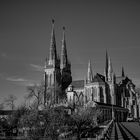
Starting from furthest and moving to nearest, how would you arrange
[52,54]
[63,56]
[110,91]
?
[63,56]
[52,54]
[110,91]

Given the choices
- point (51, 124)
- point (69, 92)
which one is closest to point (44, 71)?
Result: point (69, 92)

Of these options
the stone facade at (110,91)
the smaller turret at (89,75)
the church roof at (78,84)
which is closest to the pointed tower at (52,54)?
the church roof at (78,84)

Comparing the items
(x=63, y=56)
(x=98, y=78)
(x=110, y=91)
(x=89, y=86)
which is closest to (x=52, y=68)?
(x=63, y=56)

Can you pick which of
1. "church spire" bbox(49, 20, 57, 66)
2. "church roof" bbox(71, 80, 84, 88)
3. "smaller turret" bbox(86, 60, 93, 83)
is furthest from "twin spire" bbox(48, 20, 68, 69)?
"smaller turret" bbox(86, 60, 93, 83)

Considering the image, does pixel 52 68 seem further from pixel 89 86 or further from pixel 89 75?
pixel 89 86

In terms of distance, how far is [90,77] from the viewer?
101438 mm

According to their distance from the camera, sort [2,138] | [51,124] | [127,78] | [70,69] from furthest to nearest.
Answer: [70,69]
[127,78]
[2,138]
[51,124]

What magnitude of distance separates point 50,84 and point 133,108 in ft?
132

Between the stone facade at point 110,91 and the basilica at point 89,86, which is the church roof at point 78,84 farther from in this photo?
the stone facade at point 110,91

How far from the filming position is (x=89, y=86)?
328ft

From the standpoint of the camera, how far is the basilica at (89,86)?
95.9 m

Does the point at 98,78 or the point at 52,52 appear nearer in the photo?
the point at 98,78

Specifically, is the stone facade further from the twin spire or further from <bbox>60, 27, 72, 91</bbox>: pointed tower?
the twin spire

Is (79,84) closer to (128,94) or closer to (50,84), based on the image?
(50,84)
